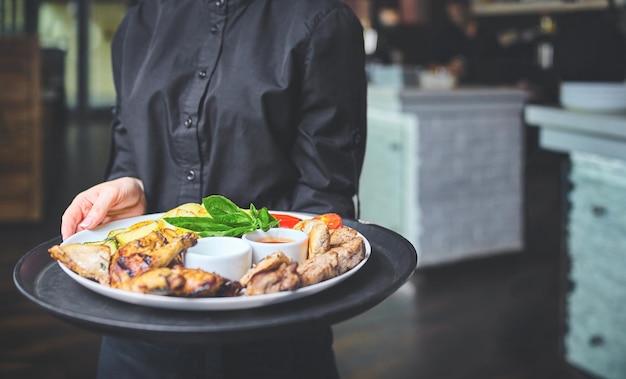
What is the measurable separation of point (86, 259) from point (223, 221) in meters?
0.19

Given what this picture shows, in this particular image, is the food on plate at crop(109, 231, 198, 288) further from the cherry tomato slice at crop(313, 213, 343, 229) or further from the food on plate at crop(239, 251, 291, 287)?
the cherry tomato slice at crop(313, 213, 343, 229)

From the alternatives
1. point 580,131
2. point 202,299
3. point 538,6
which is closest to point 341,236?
point 202,299

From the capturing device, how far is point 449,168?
3713 millimetres

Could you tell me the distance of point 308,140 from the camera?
46.9 inches

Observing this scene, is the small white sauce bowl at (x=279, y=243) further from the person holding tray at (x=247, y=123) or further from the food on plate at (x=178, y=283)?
the person holding tray at (x=247, y=123)

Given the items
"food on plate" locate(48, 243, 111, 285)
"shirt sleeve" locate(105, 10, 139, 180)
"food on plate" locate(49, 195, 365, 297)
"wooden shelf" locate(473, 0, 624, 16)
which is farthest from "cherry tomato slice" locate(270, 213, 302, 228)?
"wooden shelf" locate(473, 0, 624, 16)

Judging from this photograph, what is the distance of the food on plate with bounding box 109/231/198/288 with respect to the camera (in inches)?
30.1

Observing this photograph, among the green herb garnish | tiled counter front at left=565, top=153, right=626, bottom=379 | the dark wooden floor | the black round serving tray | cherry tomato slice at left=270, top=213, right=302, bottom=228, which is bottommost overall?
the dark wooden floor

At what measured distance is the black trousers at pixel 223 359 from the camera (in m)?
1.08

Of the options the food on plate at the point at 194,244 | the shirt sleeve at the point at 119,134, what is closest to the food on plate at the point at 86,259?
the food on plate at the point at 194,244

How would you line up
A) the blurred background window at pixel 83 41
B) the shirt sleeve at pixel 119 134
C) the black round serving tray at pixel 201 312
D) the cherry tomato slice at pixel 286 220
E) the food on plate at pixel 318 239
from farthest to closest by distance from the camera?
the blurred background window at pixel 83 41 < the shirt sleeve at pixel 119 134 < the cherry tomato slice at pixel 286 220 < the food on plate at pixel 318 239 < the black round serving tray at pixel 201 312

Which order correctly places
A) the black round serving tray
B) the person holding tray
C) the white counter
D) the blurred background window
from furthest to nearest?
the blurred background window
the white counter
the person holding tray
the black round serving tray

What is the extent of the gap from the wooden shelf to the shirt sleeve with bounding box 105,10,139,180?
14.8 feet

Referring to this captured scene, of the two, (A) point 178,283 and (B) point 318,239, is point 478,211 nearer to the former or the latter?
(B) point 318,239
